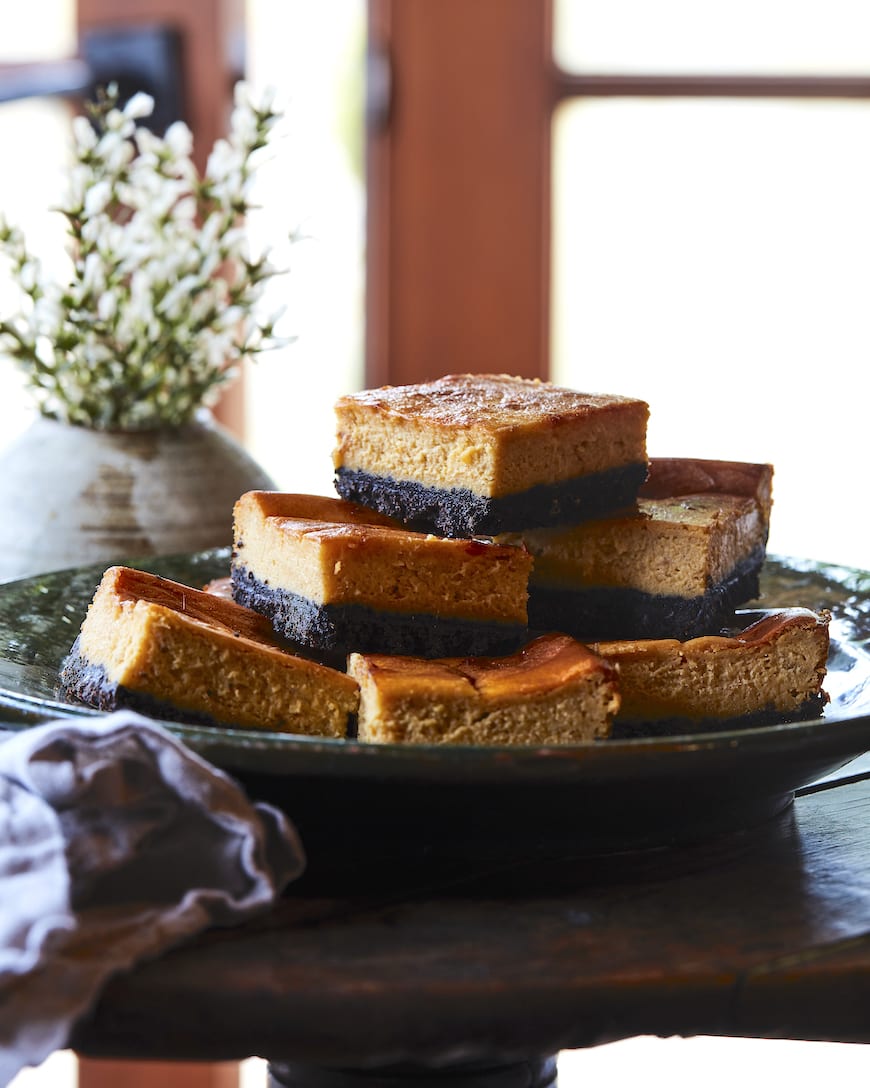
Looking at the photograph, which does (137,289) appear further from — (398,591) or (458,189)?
(458,189)

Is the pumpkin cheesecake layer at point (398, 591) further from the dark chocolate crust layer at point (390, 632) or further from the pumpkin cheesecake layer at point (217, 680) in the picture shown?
the pumpkin cheesecake layer at point (217, 680)

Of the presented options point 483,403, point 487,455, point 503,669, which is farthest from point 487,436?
point 503,669

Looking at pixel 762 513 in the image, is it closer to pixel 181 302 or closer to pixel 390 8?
pixel 181 302

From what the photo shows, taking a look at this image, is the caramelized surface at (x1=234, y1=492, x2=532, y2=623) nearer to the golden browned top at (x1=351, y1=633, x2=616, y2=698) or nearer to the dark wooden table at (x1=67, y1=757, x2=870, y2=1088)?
the golden browned top at (x1=351, y1=633, x2=616, y2=698)

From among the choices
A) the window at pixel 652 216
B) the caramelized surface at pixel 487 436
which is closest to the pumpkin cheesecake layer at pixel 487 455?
the caramelized surface at pixel 487 436

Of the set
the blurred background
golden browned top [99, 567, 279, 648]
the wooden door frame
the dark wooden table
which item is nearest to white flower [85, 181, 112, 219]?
golden browned top [99, 567, 279, 648]

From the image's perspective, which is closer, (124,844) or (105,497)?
(124,844)

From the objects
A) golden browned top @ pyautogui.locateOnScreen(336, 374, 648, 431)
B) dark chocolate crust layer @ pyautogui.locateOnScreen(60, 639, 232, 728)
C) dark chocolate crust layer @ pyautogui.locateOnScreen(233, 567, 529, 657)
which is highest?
golden browned top @ pyautogui.locateOnScreen(336, 374, 648, 431)
